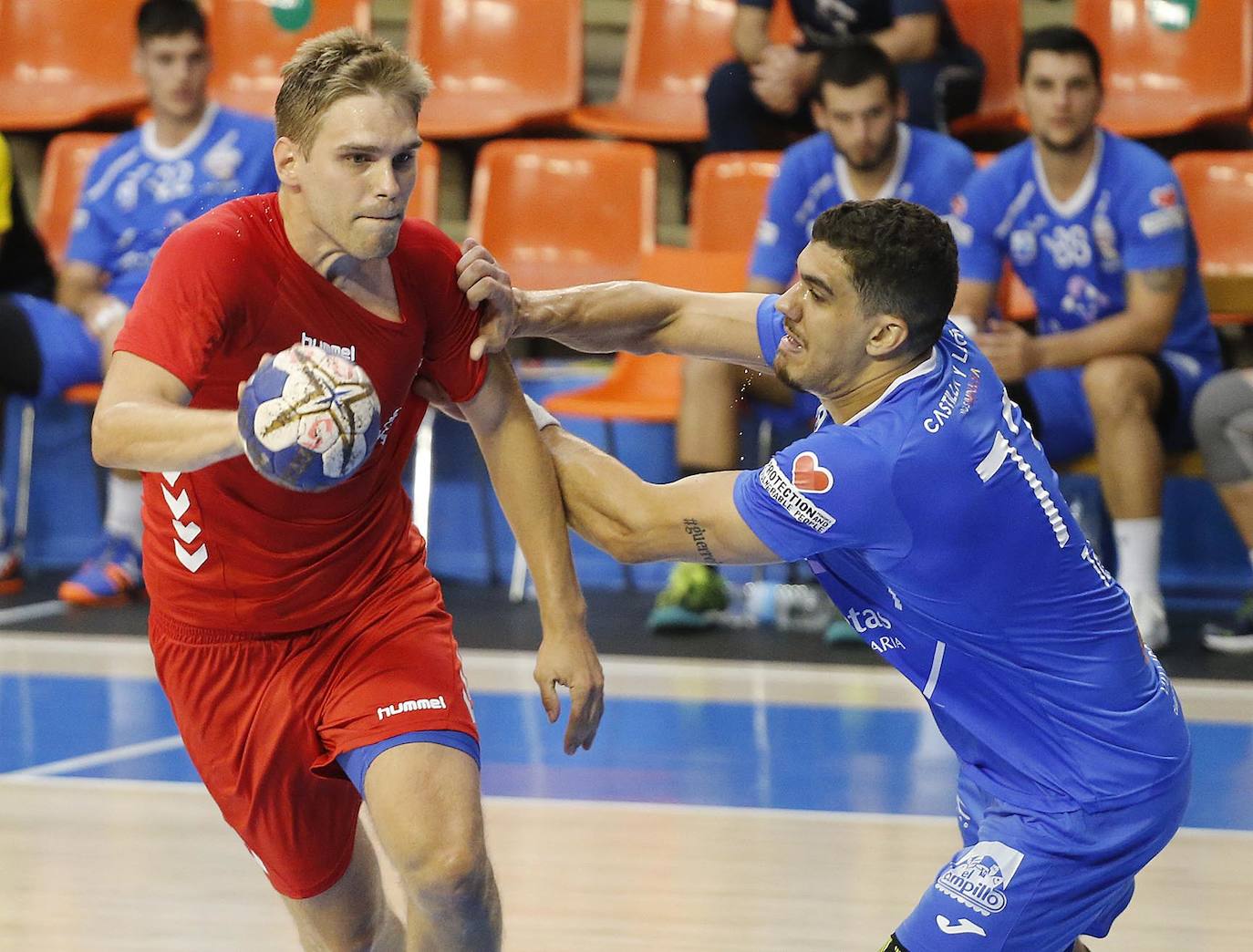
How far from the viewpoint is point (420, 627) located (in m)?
3.55

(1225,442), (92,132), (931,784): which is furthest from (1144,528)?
(92,132)

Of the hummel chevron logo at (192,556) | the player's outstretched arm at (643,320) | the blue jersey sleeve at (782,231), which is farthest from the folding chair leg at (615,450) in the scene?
the hummel chevron logo at (192,556)

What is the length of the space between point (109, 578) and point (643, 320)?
14.0 ft

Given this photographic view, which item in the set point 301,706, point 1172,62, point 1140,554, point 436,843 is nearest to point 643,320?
point 301,706

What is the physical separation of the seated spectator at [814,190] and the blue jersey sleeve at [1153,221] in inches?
27.0

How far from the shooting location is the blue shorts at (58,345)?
7895 mm

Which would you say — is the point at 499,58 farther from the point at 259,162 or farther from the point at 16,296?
the point at 16,296

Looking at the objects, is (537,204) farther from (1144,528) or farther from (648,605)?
(1144,528)

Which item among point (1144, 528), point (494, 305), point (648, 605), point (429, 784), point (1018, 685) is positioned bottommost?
point (648, 605)

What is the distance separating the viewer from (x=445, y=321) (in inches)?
138

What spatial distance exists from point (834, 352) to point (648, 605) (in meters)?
4.51

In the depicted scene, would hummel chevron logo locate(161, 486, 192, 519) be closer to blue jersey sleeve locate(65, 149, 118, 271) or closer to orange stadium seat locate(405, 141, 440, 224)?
blue jersey sleeve locate(65, 149, 118, 271)

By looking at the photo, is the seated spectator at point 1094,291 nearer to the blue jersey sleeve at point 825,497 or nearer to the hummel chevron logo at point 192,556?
the blue jersey sleeve at point 825,497

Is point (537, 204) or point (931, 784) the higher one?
point (537, 204)
